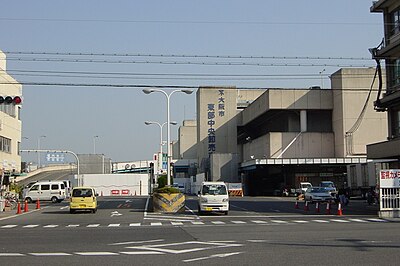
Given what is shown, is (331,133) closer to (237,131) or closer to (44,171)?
(237,131)

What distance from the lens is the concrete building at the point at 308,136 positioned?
78.9 metres

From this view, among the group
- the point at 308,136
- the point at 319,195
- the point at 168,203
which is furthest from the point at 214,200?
the point at 308,136

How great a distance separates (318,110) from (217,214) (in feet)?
164

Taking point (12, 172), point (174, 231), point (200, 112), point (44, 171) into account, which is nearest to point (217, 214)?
point (174, 231)

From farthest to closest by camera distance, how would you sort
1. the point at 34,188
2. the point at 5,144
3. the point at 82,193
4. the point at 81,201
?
the point at 5,144, the point at 34,188, the point at 82,193, the point at 81,201

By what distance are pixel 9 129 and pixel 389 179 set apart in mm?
45123

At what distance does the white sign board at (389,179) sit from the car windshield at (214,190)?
9.00m

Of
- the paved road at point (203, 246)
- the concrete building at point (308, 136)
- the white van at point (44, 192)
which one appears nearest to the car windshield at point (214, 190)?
the paved road at point (203, 246)

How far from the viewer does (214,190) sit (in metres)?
36.0

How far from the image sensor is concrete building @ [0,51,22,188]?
6219 centimetres

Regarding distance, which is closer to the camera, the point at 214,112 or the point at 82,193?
the point at 82,193

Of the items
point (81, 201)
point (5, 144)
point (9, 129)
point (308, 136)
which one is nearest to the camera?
point (81, 201)

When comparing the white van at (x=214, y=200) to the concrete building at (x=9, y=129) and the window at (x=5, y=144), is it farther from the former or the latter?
the window at (x=5, y=144)

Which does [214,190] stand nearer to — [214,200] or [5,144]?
[214,200]
